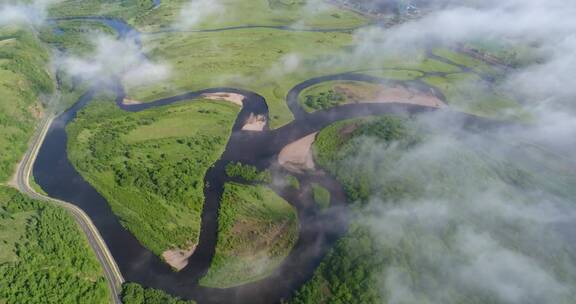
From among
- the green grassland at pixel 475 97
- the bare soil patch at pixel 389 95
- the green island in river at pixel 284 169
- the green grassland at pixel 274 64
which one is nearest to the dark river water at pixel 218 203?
the green island in river at pixel 284 169

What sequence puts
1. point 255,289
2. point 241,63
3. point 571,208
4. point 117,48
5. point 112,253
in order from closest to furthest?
point 255,289 → point 112,253 → point 571,208 → point 241,63 → point 117,48

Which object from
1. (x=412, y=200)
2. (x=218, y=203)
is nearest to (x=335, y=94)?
(x=412, y=200)

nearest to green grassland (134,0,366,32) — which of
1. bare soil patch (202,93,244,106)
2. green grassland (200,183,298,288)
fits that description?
bare soil patch (202,93,244,106)

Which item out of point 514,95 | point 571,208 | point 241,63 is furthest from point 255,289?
point 514,95

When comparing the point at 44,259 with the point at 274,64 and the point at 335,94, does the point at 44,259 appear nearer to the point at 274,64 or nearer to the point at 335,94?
the point at 335,94

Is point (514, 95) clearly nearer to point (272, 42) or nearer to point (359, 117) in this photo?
point (359, 117)

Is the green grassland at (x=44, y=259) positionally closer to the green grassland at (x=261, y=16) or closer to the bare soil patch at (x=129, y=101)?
the bare soil patch at (x=129, y=101)
